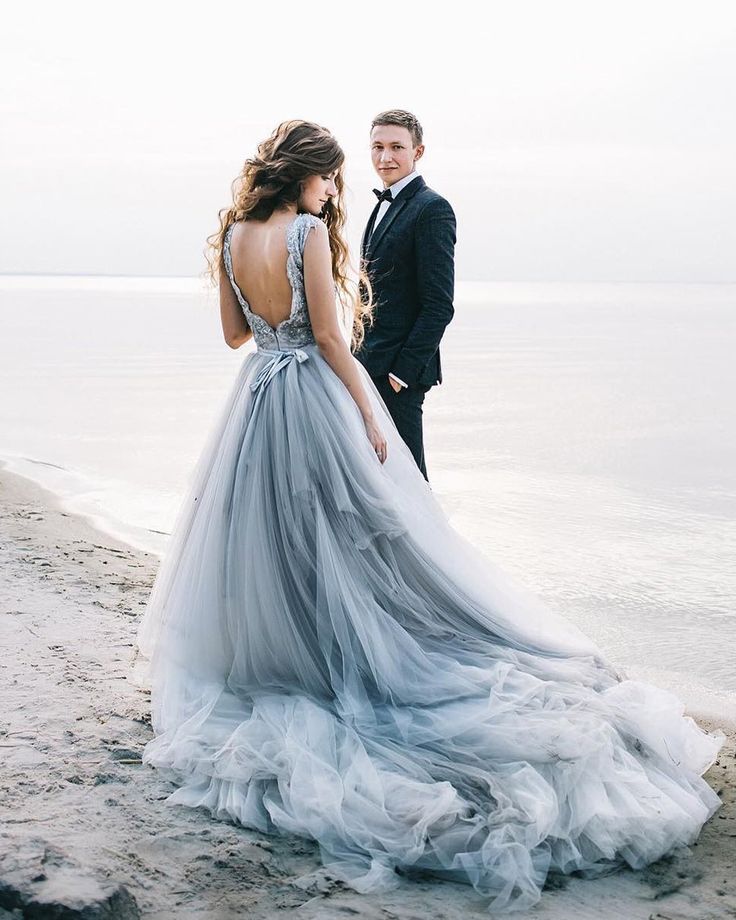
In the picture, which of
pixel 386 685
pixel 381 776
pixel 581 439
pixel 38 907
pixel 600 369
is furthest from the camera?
pixel 600 369

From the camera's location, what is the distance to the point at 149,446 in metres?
9.73

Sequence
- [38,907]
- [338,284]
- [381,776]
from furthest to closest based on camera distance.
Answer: [338,284] < [381,776] < [38,907]

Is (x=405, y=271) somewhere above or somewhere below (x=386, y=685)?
above

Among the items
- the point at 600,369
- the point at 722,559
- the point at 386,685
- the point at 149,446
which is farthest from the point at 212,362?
the point at 386,685

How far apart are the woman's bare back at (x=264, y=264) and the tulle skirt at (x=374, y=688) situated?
16cm

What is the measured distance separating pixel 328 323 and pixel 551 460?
6.35 m

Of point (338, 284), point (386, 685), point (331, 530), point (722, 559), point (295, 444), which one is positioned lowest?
point (722, 559)

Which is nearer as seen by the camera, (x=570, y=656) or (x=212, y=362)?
(x=570, y=656)

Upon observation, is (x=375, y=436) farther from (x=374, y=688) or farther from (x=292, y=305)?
(x=374, y=688)

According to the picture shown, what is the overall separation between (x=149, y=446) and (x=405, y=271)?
19.4ft

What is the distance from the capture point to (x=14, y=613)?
15.0ft

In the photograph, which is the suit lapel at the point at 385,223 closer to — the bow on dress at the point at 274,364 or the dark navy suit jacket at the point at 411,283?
the dark navy suit jacket at the point at 411,283

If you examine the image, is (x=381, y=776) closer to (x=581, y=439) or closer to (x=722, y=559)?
(x=722, y=559)

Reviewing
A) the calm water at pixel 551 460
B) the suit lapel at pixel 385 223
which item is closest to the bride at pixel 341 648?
the suit lapel at pixel 385 223
